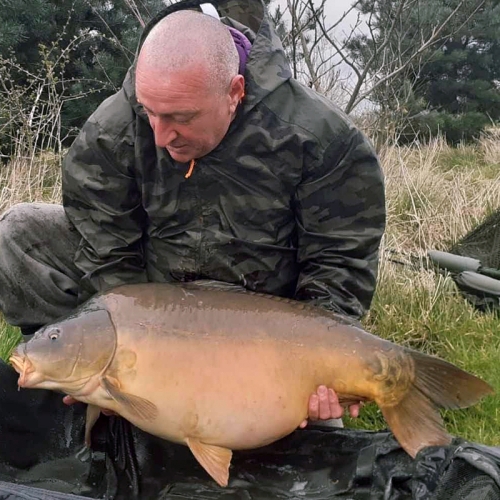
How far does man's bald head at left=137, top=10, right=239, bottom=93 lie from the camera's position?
170 centimetres

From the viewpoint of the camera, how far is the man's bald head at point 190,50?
170 cm

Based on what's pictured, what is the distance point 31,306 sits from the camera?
85.7 inches

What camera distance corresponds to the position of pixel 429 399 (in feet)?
5.16

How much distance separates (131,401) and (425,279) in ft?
5.26

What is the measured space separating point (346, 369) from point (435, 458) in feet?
0.79

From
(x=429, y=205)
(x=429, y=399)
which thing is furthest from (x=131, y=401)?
(x=429, y=205)

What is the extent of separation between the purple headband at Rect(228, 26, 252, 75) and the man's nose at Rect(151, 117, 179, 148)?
25 cm

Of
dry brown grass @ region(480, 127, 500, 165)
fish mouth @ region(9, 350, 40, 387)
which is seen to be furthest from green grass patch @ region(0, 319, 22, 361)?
dry brown grass @ region(480, 127, 500, 165)

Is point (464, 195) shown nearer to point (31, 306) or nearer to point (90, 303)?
point (31, 306)

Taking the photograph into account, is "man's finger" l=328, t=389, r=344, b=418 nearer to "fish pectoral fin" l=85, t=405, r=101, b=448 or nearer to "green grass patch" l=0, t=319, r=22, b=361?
"fish pectoral fin" l=85, t=405, r=101, b=448

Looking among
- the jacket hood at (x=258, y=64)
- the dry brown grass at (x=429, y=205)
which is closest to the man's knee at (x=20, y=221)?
the jacket hood at (x=258, y=64)

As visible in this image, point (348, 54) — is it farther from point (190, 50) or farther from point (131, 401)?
point (131, 401)

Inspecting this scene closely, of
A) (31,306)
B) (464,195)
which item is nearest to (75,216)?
(31,306)

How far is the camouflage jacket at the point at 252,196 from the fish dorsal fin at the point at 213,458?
1.54 ft
